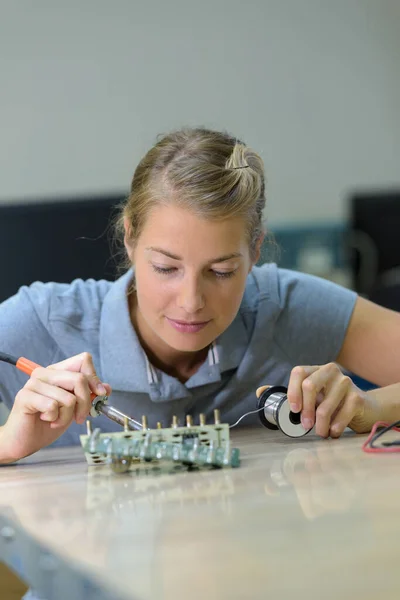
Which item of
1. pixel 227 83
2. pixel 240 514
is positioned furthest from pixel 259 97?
pixel 240 514

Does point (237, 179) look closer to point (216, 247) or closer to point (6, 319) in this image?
point (216, 247)

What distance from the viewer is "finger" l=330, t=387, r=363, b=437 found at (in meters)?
1.33

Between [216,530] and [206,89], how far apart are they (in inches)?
152

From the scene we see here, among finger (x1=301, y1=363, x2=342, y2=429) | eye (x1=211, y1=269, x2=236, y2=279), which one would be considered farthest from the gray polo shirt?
finger (x1=301, y1=363, x2=342, y2=429)

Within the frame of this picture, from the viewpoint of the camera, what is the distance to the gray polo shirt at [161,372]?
159cm

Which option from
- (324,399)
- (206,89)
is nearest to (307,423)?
(324,399)

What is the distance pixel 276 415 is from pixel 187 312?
23 cm

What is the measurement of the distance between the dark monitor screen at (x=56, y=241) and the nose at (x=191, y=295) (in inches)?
40.5

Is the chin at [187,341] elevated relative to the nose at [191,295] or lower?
lower

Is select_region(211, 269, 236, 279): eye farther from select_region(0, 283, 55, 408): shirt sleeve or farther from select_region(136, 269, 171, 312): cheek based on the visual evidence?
select_region(0, 283, 55, 408): shirt sleeve

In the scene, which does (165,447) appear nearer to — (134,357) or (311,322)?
(134,357)

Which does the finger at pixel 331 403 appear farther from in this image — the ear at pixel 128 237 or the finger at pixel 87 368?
the ear at pixel 128 237

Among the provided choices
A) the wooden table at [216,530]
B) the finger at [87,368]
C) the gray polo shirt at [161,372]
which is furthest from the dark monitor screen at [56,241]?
the wooden table at [216,530]

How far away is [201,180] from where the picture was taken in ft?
4.89
